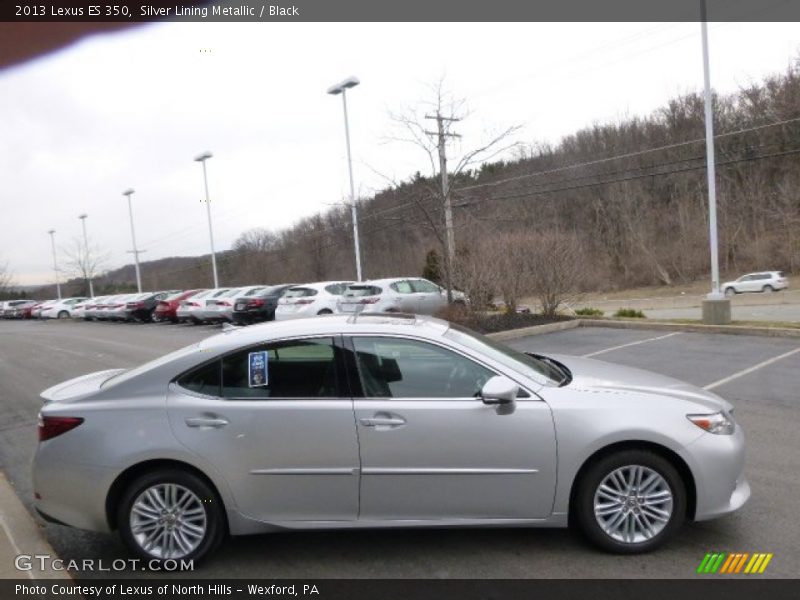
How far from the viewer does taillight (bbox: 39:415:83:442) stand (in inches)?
147

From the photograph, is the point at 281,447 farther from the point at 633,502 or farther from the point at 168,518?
the point at 633,502

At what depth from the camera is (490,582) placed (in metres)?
3.41

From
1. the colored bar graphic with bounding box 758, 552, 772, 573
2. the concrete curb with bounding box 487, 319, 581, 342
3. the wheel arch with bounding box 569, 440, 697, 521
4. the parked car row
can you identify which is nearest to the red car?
the parked car row

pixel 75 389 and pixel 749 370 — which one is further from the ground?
pixel 75 389

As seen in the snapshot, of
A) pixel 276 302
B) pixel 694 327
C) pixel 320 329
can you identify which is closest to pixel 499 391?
pixel 320 329

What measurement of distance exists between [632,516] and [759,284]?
46.9 m

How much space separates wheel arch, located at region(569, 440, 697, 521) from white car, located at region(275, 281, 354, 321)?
14770 mm

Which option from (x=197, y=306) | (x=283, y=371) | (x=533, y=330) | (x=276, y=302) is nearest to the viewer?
(x=283, y=371)

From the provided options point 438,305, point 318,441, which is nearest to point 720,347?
point 438,305

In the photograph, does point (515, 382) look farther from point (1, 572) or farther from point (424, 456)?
point (1, 572)

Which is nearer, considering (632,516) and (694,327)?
(632,516)

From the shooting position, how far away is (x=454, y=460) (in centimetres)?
361

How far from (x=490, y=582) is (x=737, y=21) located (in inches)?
687

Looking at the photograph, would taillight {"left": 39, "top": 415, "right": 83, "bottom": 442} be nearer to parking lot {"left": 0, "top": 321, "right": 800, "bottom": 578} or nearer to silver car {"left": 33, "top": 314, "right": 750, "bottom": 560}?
silver car {"left": 33, "top": 314, "right": 750, "bottom": 560}
